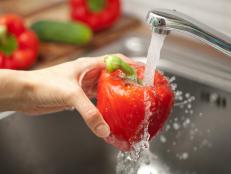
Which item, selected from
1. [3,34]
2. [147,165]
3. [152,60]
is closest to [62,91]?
[152,60]

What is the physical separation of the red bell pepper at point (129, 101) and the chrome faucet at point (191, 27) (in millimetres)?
75

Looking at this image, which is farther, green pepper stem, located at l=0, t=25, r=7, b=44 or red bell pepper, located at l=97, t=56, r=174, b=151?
green pepper stem, located at l=0, t=25, r=7, b=44

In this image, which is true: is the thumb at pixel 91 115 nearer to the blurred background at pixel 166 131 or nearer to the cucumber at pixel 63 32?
the blurred background at pixel 166 131

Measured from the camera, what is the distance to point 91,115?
22.8 inches

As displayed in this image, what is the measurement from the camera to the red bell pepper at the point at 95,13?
1.22 m

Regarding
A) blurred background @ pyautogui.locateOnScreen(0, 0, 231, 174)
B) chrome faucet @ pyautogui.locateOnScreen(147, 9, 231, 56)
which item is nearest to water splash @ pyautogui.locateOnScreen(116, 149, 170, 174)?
blurred background @ pyautogui.locateOnScreen(0, 0, 231, 174)

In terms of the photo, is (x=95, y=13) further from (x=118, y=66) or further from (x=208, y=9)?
(x=118, y=66)

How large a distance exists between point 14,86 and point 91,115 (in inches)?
5.4

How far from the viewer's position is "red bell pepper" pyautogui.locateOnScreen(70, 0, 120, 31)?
1.22 metres

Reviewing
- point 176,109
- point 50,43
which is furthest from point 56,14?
point 176,109

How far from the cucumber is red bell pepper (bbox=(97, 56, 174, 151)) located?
0.48 metres

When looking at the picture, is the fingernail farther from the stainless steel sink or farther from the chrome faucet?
the stainless steel sink

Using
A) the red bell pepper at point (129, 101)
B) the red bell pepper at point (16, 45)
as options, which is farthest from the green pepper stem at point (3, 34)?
the red bell pepper at point (129, 101)

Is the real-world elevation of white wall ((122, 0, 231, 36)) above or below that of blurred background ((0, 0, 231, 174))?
above
